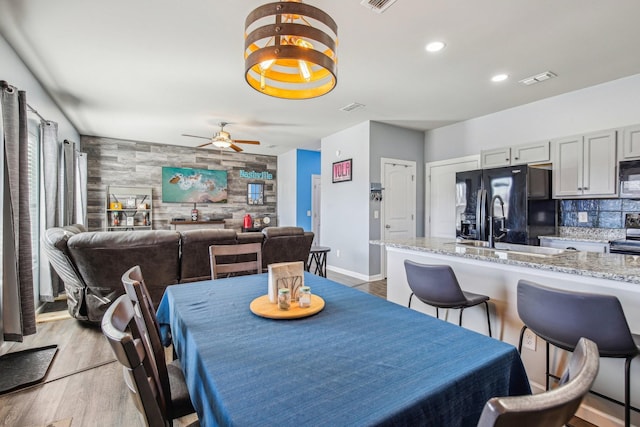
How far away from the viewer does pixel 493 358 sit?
3.25 feet

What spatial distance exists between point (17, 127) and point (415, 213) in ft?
18.0

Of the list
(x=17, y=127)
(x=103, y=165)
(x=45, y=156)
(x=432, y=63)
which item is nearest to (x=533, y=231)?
(x=432, y=63)

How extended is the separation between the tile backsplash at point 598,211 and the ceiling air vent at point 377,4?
3.57m

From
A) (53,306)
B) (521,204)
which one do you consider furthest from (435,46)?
(53,306)

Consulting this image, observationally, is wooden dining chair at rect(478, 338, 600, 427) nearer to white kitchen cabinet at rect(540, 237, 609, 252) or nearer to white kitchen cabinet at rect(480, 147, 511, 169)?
white kitchen cabinet at rect(540, 237, 609, 252)

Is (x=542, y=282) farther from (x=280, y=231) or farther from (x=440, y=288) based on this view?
(x=280, y=231)

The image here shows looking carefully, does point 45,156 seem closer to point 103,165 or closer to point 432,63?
point 103,165

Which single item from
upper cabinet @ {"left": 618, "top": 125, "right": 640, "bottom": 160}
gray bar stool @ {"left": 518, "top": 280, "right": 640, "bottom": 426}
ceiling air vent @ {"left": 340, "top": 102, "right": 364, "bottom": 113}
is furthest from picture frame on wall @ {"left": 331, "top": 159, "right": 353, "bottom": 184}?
gray bar stool @ {"left": 518, "top": 280, "right": 640, "bottom": 426}

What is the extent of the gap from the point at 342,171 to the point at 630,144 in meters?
3.86

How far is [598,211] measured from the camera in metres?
3.80

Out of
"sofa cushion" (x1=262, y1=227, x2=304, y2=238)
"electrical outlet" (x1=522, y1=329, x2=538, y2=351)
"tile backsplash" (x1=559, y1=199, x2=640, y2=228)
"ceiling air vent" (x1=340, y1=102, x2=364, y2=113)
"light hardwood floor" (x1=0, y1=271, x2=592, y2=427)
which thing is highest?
"ceiling air vent" (x1=340, y1=102, x2=364, y2=113)

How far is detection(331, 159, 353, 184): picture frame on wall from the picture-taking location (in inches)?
223

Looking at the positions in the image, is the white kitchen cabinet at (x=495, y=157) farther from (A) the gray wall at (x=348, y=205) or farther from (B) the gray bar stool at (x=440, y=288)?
(B) the gray bar stool at (x=440, y=288)

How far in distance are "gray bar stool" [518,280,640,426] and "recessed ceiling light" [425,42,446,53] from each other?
7.48 feet
